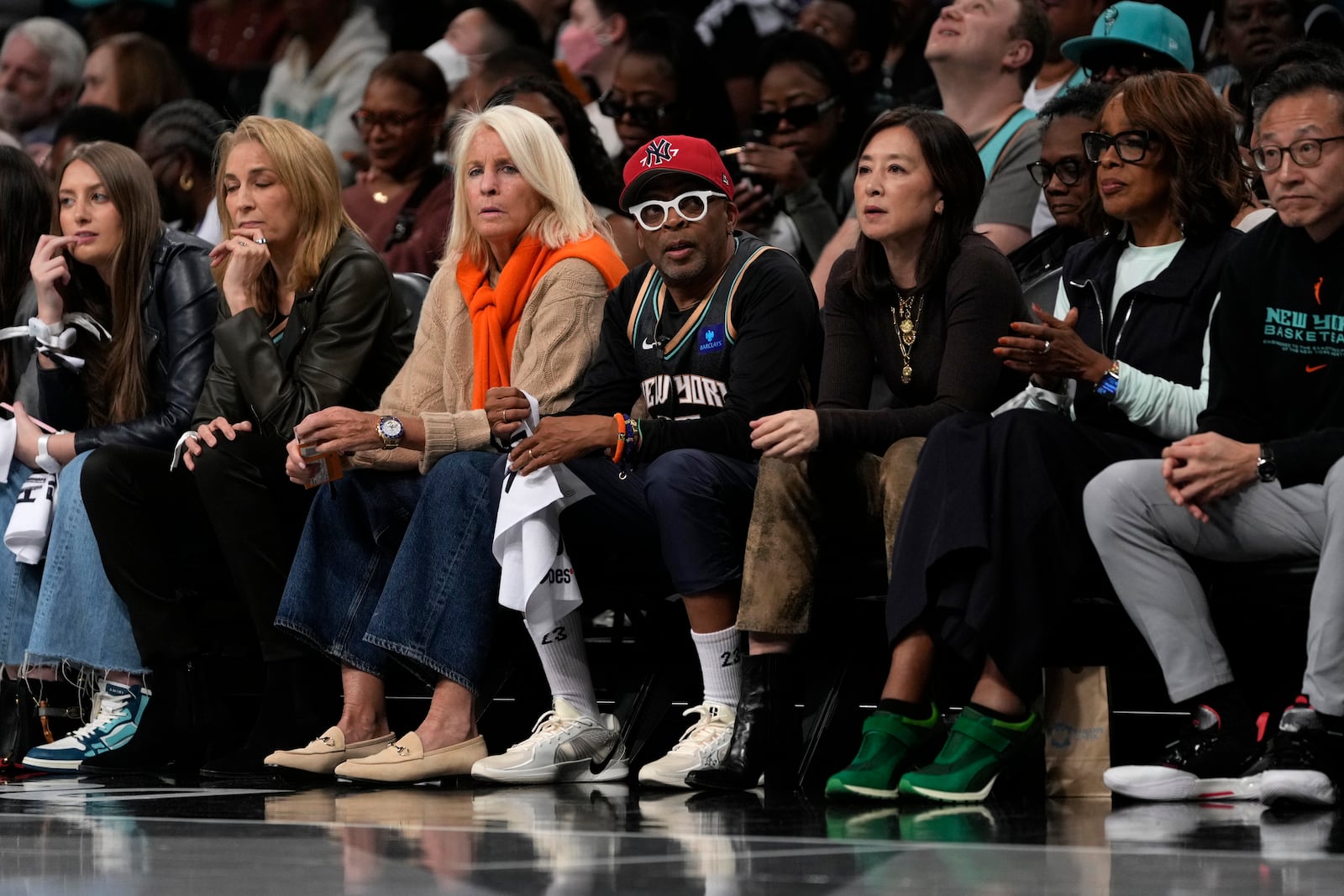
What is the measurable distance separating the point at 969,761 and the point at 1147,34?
2.33 meters

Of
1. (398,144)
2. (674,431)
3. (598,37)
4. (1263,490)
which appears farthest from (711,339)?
(598,37)

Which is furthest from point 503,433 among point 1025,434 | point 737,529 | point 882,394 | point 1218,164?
point 1218,164

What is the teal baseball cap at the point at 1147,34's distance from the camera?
4.82 metres

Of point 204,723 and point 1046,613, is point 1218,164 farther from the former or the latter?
point 204,723

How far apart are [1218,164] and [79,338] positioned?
3.08m

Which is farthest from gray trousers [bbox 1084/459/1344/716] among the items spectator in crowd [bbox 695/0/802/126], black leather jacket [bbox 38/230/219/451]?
spectator in crowd [bbox 695/0/802/126]

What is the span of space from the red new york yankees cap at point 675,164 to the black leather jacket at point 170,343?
4.76ft

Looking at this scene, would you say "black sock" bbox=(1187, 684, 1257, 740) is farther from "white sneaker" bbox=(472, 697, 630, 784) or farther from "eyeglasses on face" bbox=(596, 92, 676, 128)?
"eyeglasses on face" bbox=(596, 92, 676, 128)

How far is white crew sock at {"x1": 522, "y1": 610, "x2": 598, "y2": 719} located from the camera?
157 inches

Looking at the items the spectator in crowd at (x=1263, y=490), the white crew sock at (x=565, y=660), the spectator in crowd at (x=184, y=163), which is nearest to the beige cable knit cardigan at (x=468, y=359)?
the white crew sock at (x=565, y=660)

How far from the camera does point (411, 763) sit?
12.8 ft

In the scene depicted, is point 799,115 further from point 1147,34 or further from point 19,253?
point 19,253

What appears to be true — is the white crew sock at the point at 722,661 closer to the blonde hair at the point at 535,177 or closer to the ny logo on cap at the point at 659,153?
the ny logo on cap at the point at 659,153

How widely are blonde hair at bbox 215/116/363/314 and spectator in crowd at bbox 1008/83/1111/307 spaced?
1.78 metres
